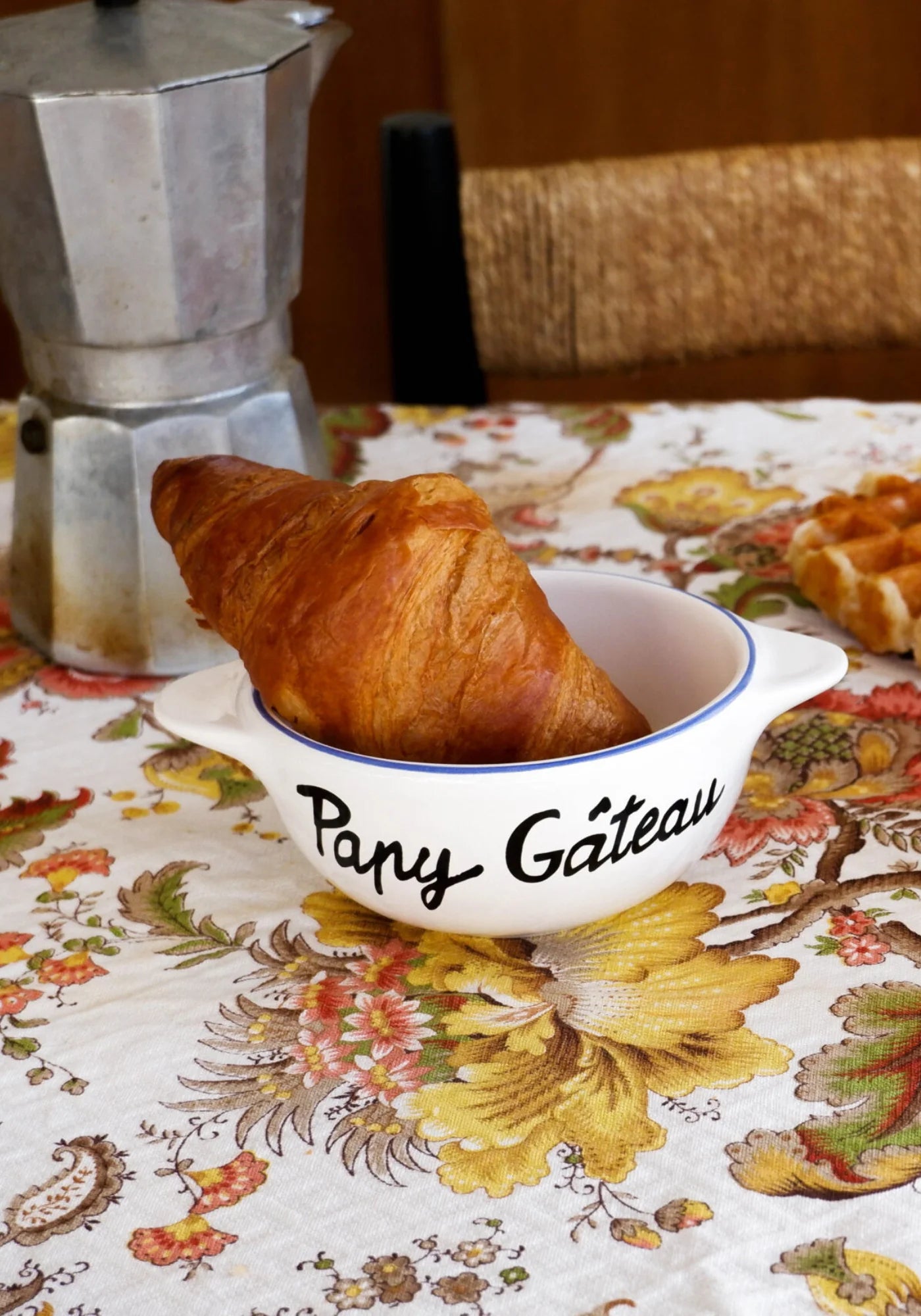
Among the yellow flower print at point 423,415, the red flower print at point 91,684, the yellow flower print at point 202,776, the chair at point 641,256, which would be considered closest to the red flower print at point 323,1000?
the yellow flower print at point 202,776

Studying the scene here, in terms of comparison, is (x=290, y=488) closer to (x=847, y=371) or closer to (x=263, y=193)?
(x=263, y=193)

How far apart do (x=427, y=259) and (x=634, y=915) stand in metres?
0.63

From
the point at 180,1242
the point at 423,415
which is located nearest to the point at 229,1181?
the point at 180,1242

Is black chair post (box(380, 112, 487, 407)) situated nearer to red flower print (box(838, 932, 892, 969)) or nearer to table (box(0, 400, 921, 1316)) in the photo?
table (box(0, 400, 921, 1316))

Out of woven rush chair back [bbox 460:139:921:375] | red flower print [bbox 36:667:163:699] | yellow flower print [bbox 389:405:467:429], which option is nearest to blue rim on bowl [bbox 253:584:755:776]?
red flower print [bbox 36:667:163:699]

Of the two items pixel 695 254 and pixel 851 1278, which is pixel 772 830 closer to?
pixel 851 1278

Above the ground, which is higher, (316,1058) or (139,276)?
(139,276)

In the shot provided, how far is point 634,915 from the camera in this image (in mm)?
393

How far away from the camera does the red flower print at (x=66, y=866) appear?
1.44ft

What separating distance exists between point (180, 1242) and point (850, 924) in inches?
7.9

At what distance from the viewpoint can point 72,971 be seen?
389mm

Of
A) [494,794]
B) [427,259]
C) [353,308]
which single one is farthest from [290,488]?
[353,308]

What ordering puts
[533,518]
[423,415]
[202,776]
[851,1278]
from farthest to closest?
1. [423,415]
2. [533,518]
3. [202,776]
4. [851,1278]

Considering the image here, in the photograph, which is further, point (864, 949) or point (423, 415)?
point (423, 415)
